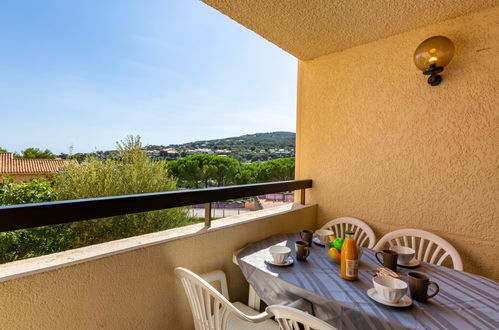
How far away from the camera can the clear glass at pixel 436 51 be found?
173 centimetres

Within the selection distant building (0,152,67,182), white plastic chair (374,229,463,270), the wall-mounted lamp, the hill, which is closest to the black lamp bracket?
the wall-mounted lamp

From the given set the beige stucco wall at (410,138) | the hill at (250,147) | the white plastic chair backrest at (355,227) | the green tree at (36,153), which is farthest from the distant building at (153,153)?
the white plastic chair backrest at (355,227)

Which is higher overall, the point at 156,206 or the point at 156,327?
the point at 156,206

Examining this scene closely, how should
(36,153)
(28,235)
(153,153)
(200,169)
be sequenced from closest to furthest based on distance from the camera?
(28,235) → (200,169) → (153,153) → (36,153)

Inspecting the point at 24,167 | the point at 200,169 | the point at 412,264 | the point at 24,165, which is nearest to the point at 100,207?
the point at 412,264

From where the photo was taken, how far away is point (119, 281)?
1.19m

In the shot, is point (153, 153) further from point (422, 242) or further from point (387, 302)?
point (387, 302)

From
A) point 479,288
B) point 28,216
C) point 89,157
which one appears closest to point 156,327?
point 28,216

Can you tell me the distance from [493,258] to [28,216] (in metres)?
2.69

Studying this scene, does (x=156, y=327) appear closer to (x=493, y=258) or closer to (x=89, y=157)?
(x=493, y=258)

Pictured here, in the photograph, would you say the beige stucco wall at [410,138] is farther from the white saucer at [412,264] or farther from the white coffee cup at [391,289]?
the white coffee cup at [391,289]

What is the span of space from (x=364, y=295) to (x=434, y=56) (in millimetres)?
1740

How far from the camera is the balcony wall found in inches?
38.0

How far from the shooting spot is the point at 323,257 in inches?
58.7
